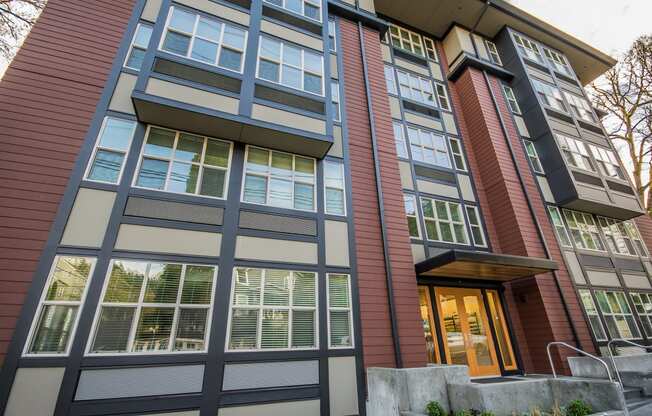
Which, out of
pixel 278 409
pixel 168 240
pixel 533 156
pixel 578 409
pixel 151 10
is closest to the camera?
pixel 578 409

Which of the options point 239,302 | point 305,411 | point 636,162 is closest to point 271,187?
point 239,302

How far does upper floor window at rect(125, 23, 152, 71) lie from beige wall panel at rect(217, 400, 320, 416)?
864 cm

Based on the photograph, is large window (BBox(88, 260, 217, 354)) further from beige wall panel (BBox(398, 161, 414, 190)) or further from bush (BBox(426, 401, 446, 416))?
beige wall panel (BBox(398, 161, 414, 190))

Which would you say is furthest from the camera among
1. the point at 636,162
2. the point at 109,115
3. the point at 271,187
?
the point at 636,162

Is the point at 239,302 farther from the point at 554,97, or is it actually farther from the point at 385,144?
the point at 554,97

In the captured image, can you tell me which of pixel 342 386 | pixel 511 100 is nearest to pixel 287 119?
pixel 342 386

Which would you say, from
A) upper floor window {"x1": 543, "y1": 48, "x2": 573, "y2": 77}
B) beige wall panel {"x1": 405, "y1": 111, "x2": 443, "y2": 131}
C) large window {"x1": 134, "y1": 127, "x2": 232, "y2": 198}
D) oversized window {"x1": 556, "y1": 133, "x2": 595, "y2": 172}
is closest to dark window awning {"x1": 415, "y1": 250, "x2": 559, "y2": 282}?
large window {"x1": 134, "y1": 127, "x2": 232, "y2": 198}

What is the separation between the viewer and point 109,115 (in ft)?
24.2

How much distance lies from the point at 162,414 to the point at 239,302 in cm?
236

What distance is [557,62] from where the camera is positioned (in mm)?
18938

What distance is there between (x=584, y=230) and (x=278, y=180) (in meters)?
14.3

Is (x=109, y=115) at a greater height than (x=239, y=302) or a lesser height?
greater

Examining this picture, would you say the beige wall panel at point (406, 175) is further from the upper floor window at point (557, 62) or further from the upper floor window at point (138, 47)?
the upper floor window at point (557, 62)

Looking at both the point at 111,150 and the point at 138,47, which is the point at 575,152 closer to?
the point at 138,47
